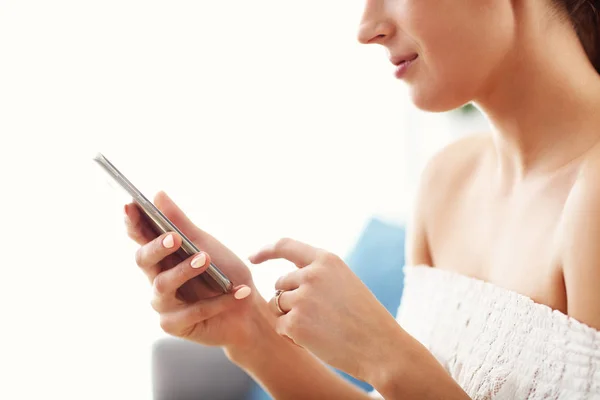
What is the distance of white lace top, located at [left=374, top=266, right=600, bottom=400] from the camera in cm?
79

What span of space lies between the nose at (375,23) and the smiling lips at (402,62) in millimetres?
36

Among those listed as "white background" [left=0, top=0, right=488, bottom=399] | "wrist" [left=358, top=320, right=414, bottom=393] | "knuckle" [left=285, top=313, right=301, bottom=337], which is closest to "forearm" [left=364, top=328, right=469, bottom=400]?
"wrist" [left=358, top=320, right=414, bottom=393]

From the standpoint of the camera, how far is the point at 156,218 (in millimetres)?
856

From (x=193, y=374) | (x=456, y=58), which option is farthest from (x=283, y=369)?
(x=193, y=374)

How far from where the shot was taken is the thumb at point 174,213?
0.97 metres

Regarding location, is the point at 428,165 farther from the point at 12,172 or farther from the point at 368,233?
the point at 12,172

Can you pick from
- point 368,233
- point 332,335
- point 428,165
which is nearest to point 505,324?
point 332,335

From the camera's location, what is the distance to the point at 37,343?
7.18 feet

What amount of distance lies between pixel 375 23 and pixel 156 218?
41 centimetres

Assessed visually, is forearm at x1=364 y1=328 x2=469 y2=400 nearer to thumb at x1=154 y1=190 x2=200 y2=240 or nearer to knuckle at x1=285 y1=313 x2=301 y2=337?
knuckle at x1=285 y1=313 x2=301 y2=337

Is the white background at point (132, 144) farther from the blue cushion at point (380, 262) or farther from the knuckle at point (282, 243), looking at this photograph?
the knuckle at point (282, 243)

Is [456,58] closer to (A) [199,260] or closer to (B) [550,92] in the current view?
(B) [550,92]

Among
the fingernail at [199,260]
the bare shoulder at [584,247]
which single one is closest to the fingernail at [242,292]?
the fingernail at [199,260]

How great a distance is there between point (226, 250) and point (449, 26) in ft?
1.55
